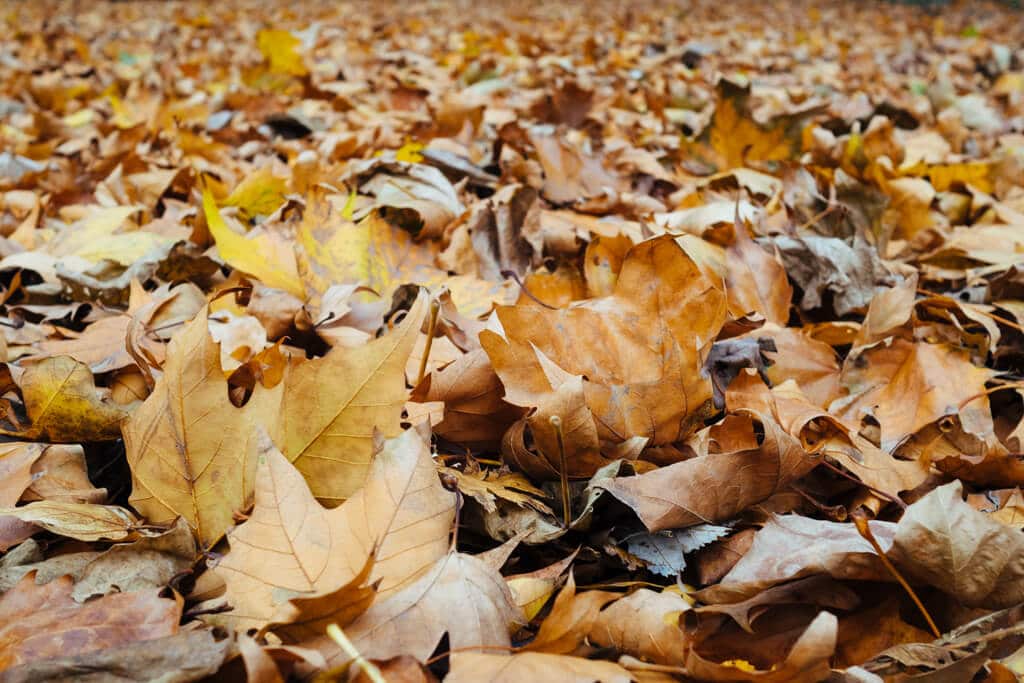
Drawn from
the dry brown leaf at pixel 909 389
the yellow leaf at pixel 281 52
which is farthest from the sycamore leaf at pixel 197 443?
the yellow leaf at pixel 281 52

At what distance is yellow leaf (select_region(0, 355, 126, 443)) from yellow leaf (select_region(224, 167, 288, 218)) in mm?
823

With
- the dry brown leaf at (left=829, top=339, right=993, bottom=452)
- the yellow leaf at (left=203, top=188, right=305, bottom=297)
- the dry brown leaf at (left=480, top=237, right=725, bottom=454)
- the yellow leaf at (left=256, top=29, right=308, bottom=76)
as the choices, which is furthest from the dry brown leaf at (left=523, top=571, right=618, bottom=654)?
the yellow leaf at (left=256, top=29, right=308, bottom=76)

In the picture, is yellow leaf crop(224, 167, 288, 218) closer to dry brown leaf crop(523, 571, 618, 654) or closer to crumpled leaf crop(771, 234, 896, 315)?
crumpled leaf crop(771, 234, 896, 315)

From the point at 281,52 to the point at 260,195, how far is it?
210cm

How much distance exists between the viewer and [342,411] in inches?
32.3

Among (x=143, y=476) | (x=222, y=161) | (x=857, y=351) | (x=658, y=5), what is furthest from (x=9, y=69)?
(x=658, y=5)

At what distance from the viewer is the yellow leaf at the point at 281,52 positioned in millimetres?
3418

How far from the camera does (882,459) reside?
36.5 inches

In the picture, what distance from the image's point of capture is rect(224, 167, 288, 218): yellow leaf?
1.69m

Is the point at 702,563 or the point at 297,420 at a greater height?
the point at 297,420

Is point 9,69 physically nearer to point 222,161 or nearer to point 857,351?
point 222,161

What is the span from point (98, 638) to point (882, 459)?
855mm

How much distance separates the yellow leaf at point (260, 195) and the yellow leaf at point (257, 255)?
1.29 ft

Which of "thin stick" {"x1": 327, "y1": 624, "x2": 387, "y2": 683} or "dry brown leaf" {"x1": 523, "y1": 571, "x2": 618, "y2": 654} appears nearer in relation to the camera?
"thin stick" {"x1": 327, "y1": 624, "x2": 387, "y2": 683}
